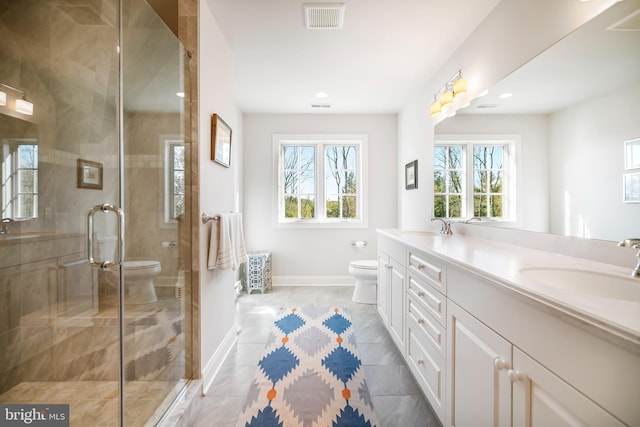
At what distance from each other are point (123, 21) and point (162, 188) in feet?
2.66

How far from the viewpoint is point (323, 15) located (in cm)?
194

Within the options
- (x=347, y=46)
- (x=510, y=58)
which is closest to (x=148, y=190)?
(x=347, y=46)

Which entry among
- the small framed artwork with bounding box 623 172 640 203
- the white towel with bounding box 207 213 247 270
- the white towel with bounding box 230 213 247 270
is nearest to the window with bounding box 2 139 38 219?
the white towel with bounding box 207 213 247 270

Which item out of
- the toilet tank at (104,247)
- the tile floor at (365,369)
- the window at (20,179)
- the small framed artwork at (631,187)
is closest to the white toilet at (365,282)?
the tile floor at (365,369)

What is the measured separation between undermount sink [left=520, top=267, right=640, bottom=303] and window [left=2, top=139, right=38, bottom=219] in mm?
2079

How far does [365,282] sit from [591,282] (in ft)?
7.76

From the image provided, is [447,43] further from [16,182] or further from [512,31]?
[16,182]

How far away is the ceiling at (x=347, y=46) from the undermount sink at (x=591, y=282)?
172 centimetres

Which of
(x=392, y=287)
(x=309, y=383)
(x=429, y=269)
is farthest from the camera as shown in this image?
(x=392, y=287)

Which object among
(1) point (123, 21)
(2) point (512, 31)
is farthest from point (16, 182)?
(2) point (512, 31)

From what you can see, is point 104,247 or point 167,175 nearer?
point 104,247

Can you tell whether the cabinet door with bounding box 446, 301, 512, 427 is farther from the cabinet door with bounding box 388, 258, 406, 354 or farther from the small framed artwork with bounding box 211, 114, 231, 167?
the small framed artwork with bounding box 211, 114, 231, 167

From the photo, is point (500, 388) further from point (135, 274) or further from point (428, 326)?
point (135, 274)

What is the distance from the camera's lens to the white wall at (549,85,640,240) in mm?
1104
